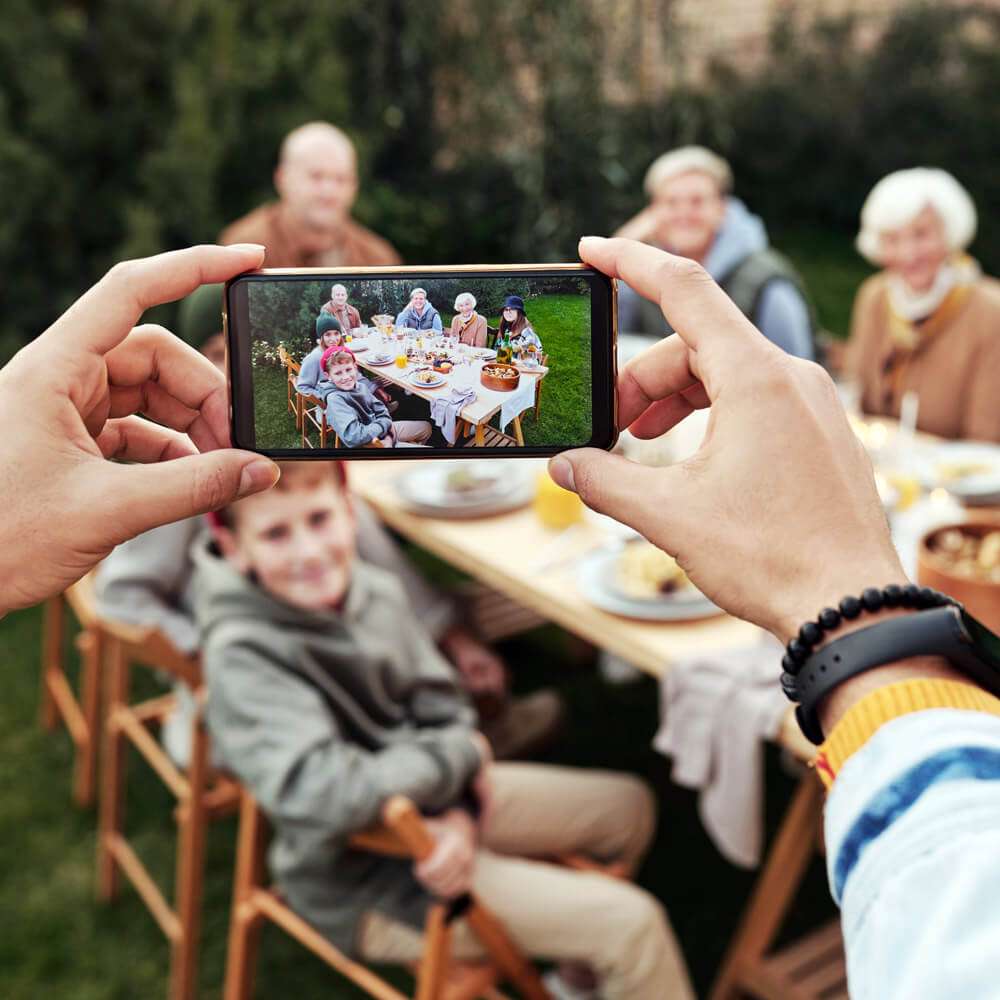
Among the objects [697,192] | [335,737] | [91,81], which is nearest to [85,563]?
[335,737]

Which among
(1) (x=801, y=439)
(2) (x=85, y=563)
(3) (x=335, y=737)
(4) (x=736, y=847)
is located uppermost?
(1) (x=801, y=439)

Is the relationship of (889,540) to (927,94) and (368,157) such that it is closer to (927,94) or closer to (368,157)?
(368,157)

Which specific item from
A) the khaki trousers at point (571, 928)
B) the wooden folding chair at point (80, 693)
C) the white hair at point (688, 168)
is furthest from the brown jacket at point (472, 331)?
the white hair at point (688, 168)

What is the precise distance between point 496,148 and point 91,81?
7.64ft

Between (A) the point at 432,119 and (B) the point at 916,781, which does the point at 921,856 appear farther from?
(A) the point at 432,119

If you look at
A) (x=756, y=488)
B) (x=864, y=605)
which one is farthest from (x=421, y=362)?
(x=864, y=605)

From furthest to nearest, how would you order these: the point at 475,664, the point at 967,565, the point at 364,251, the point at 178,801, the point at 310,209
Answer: the point at 364,251 → the point at 310,209 → the point at 178,801 → the point at 475,664 → the point at 967,565

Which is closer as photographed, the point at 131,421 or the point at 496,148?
the point at 131,421

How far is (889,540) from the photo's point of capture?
2.57ft

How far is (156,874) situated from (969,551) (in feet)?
7.06

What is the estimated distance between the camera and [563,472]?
97cm

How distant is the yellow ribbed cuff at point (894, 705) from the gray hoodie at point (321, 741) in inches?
44.8

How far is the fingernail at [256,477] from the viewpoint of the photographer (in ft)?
3.16

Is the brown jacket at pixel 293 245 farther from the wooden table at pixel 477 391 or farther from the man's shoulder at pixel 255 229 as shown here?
the wooden table at pixel 477 391
